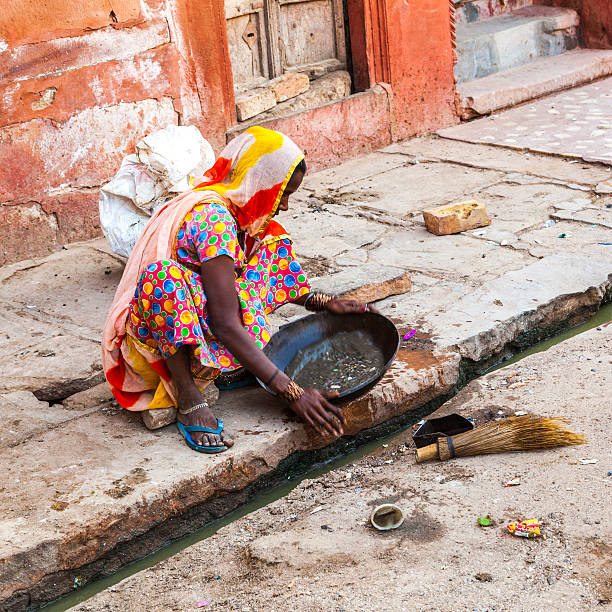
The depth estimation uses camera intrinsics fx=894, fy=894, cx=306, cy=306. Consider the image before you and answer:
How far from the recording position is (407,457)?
303 cm

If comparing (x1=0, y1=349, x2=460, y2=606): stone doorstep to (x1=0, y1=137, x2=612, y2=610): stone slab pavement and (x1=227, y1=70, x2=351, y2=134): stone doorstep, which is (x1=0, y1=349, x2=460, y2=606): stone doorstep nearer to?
(x1=0, y1=137, x2=612, y2=610): stone slab pavement

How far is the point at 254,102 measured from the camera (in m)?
5.82

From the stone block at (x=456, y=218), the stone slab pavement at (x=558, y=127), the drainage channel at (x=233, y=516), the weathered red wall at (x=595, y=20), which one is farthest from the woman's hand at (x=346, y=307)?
the weathered red wall at (x=595, y=20)

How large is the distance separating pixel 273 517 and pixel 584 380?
1275 millimetres

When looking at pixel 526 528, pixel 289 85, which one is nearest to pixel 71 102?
pixel 289 85

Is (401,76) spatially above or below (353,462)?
above

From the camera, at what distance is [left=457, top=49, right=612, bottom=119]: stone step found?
22.7 ft

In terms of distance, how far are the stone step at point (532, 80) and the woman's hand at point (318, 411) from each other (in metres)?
4.48

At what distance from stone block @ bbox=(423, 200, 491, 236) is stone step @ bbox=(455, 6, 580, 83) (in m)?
2.86

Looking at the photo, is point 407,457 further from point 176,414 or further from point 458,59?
point 458,59

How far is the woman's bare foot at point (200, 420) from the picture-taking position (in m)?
2.93

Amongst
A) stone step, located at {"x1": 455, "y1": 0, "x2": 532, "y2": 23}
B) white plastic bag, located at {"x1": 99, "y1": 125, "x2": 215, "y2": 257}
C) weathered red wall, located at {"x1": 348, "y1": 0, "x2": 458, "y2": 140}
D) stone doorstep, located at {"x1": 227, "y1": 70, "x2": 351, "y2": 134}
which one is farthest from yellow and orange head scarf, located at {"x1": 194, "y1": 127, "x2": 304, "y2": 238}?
stone step, located at {"x1": 455, "y1": 0, "x2": 532, "y2": 23}

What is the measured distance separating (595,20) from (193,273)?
6446 millimetres

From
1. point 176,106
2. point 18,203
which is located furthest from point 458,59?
point 18,203
